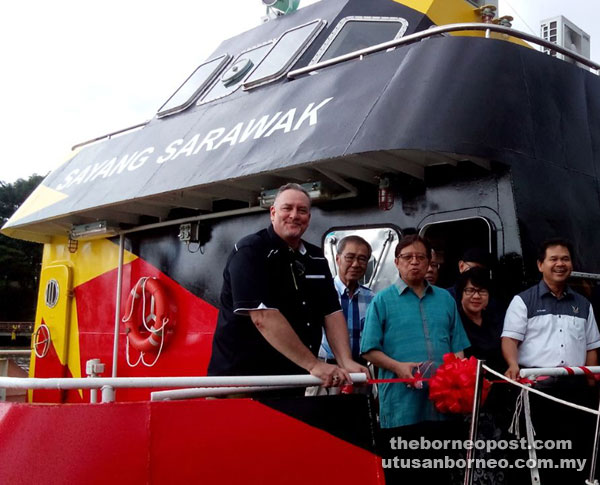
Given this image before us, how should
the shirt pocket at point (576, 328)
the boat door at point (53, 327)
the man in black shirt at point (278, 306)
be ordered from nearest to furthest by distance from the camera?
1. the man in black shirt at point (278, 306)
2. the shirt pocket at point (576, 328)
3. the boat door at point (53, 327)

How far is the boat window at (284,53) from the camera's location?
571 cm

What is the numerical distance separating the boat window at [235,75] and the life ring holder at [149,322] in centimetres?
182

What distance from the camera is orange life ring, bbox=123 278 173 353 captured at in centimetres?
616

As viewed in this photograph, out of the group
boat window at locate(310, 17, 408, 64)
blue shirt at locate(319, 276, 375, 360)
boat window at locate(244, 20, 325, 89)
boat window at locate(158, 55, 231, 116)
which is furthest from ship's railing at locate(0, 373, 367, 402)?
boat window at locate(158, 55, 231, 116)

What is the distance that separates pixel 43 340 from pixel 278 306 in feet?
17.7

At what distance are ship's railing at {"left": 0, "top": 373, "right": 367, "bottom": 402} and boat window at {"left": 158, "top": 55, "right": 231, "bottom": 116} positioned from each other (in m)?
4.20

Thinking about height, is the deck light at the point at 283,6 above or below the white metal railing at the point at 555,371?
above

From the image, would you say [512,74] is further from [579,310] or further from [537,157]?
[579,310]

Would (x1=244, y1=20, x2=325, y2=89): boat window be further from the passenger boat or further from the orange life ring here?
the orange life ring

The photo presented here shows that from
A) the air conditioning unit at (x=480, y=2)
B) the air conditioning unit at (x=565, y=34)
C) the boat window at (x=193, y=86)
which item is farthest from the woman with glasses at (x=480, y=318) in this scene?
the boat window at (x=193, y=86)

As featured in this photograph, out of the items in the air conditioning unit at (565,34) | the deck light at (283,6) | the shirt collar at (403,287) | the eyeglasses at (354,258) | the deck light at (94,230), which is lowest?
the shirt collar at (403,287)

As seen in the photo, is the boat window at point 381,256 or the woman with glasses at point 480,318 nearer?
the woman with glasses at point 480,318

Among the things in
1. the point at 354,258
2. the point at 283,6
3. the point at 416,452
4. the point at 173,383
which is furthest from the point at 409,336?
the point at 283,6

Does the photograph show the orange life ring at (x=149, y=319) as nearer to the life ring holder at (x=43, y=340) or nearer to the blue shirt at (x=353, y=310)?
the life ring holder at (x=43, y=340)
